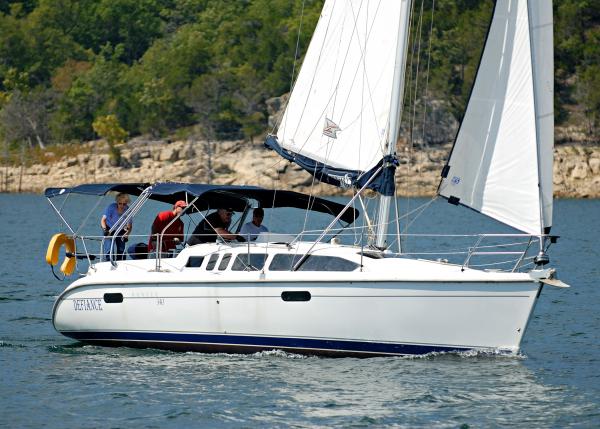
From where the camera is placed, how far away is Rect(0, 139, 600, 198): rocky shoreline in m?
84.8

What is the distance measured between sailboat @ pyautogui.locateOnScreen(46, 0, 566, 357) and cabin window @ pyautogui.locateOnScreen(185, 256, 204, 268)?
6cm

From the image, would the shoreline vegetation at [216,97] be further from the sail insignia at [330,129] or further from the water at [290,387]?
the water at [290,387]

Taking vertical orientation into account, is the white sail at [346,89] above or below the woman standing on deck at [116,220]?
above

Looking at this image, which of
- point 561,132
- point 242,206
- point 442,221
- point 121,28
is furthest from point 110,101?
point 242,206

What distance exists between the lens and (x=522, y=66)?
19234mm

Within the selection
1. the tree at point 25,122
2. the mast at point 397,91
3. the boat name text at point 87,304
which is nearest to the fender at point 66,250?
the boat name text at point 87,304

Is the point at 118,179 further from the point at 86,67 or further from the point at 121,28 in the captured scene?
the point at 121,28

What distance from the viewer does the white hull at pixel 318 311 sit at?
19.0 m

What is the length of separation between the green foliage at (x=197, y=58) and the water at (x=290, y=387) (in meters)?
67.1

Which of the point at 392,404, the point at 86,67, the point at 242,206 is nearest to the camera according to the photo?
the point at 392,404

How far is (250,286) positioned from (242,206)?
357 cm

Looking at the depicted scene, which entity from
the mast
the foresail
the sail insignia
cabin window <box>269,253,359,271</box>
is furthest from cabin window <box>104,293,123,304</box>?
the sail insignia

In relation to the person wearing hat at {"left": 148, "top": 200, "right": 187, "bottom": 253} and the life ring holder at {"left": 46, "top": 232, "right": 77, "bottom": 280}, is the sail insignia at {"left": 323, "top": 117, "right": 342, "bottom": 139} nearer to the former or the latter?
the person wearing hat at {"left": 148, "top": 200, "right": 187, "bottom": 253}

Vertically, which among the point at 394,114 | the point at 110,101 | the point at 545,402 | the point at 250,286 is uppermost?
the point at 110,101
